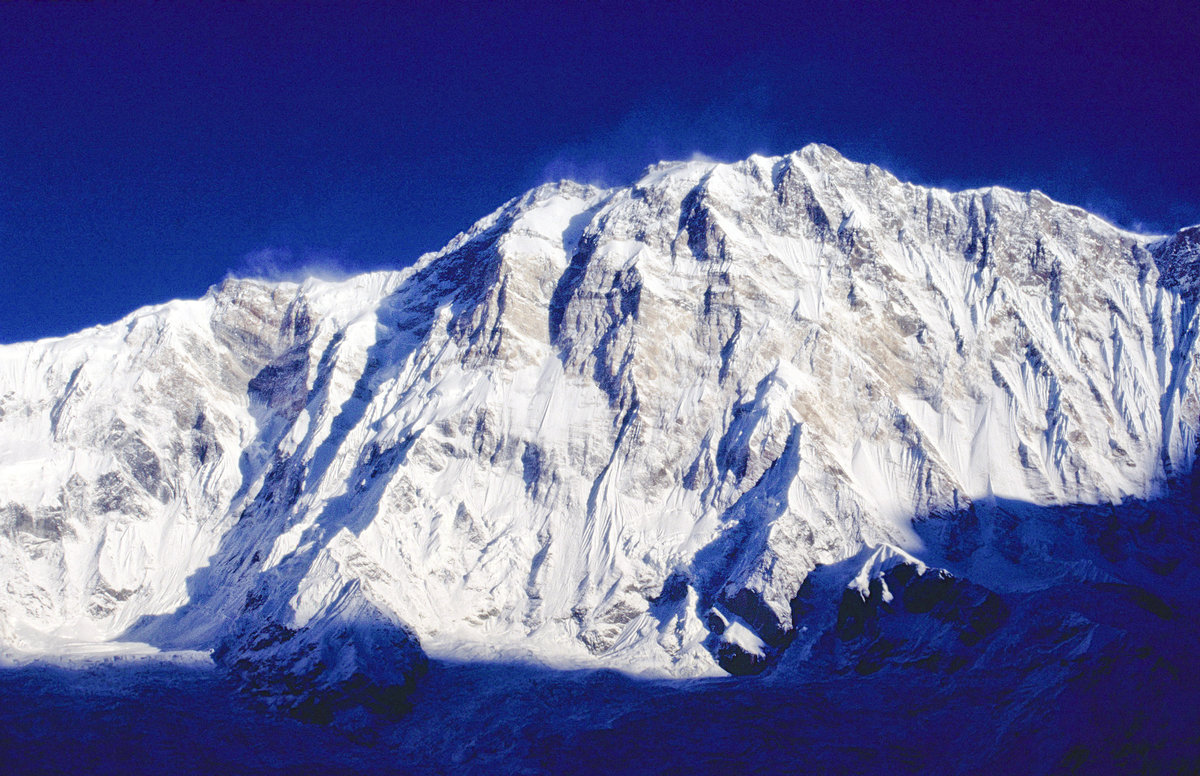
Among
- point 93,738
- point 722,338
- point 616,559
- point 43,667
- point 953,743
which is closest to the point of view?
point 953,743

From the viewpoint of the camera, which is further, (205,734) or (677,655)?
(677,655)

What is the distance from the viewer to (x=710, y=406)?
7269 inches

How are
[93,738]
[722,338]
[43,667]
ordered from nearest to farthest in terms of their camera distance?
1. [93,738]
2. [43,667]
3. [722,338]

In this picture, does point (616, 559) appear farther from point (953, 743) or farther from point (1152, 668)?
point (1152, 668)

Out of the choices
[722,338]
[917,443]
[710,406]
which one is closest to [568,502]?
[710,406]

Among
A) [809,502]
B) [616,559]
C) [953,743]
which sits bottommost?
[953,743]

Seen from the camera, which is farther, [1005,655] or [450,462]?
[450,462]

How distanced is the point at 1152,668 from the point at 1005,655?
18.1 m

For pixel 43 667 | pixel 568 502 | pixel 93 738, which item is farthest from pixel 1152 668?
pixel 43 667

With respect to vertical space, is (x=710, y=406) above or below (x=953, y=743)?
above

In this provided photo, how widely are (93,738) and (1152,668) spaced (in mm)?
131504

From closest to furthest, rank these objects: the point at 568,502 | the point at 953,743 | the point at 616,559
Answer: the point at 953,743 < the point at 616,559 < the point at 568,502

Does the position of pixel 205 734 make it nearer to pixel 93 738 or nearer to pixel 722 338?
pixel 93 738

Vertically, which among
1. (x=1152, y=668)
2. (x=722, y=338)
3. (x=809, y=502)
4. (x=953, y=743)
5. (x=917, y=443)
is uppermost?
(x=722, y=338)
